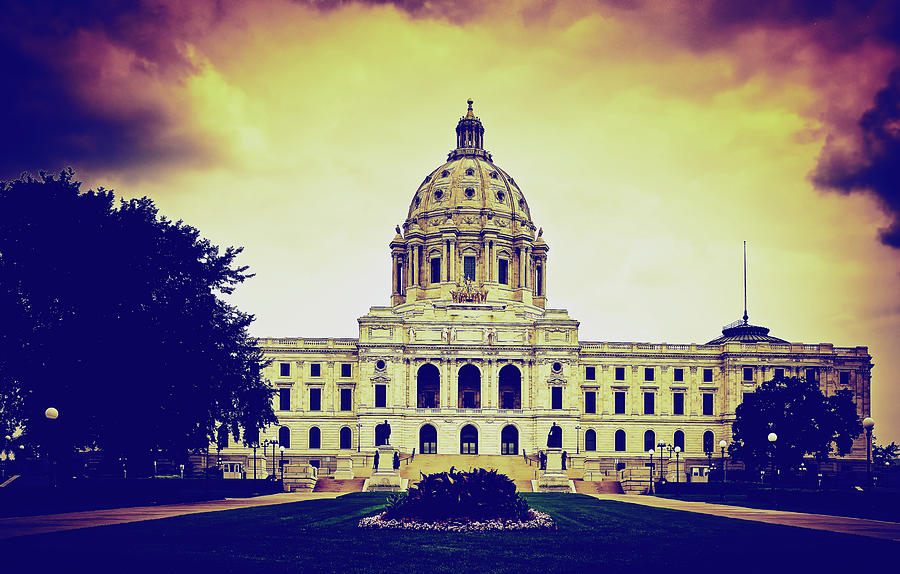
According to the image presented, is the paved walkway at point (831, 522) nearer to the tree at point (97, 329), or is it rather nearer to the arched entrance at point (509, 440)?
the tree at point (97, 329)

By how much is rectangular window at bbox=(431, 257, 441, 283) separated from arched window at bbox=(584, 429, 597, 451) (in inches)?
1030

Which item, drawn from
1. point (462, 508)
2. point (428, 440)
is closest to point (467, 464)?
point (428, 440)

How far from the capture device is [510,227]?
125562 mm

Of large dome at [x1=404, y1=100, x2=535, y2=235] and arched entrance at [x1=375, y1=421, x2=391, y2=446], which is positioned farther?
large dome at [x1=404, y1=100, x2=535, y2=235]

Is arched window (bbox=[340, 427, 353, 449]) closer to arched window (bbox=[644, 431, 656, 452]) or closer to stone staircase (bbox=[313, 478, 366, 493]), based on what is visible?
stone staircase (bbox=[313, 478, 366, 493])

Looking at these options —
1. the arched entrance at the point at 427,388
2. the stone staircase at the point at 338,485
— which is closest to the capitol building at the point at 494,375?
the arched entrance at the point at 427,388

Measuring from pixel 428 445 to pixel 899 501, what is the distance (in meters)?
68.5

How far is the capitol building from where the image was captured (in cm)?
10619

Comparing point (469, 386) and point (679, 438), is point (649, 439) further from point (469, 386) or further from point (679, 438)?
point (469, 386)

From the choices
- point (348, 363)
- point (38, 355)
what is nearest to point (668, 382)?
point (348, 363)

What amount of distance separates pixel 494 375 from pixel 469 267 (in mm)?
18961

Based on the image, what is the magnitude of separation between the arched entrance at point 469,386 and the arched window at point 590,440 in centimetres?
1387

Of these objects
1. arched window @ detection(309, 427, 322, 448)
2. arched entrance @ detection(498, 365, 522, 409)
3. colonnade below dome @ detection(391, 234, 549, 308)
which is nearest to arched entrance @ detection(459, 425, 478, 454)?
arched entrance @ detection(498, 365, 522, 409)

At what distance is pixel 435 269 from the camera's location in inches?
4825
